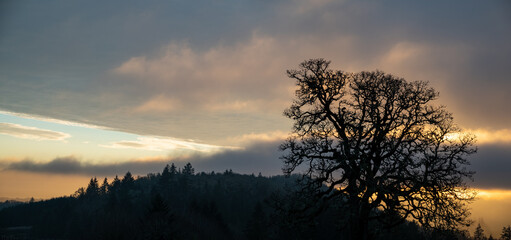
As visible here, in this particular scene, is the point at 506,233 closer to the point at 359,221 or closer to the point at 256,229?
the point at 256,229

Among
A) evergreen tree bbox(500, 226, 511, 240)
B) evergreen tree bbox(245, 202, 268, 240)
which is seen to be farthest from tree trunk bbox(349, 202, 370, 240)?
evergreen tree bbox(500, 226, 511, 240)

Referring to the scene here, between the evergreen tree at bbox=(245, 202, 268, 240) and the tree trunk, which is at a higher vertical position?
the tree trunk

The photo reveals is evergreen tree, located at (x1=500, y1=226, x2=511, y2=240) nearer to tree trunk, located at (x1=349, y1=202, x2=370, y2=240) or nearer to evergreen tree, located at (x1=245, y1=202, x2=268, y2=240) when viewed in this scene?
evergreen tree, located at (x1=245, y1=202, x2=268, y2=240)

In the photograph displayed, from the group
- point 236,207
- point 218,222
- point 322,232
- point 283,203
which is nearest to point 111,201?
point 236,207

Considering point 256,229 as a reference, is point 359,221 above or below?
above

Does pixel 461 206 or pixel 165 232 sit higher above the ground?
pixel 461 206

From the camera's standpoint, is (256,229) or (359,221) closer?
(359,221)

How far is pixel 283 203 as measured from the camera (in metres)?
20.2

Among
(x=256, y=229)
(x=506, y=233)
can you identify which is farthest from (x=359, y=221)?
(x=506, y=233)

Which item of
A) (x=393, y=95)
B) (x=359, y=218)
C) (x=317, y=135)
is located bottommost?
(x=359, y=218)

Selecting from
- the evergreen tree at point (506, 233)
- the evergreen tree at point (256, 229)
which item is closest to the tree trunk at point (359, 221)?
the evergreen tree at point (256, 229)

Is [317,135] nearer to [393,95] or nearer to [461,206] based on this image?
[393,95]

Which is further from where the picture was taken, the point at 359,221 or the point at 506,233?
the point at 506,233

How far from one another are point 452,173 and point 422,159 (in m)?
1.96
